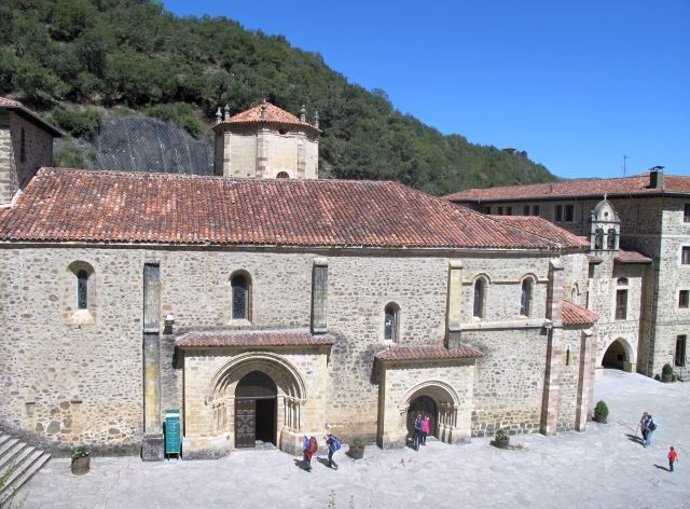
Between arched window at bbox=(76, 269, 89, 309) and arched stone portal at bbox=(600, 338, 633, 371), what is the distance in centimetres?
2801

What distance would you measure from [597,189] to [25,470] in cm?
3191

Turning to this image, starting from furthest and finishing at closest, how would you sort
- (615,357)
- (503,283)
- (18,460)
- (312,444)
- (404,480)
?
(615,357) → (503,283) → (312,444) → (404,480) → (18,460)

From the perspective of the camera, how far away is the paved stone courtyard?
14930 mm

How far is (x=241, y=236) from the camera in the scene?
1730cm

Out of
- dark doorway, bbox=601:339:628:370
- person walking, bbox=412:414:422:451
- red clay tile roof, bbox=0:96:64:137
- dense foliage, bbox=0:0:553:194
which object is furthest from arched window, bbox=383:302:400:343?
dense foliage, bbox=0:0:553:194

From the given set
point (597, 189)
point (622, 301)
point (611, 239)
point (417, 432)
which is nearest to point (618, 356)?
point (622, 301)

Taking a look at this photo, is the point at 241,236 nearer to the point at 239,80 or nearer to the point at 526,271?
the point at 526,271

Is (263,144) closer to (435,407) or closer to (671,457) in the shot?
(435,407)

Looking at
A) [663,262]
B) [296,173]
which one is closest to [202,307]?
[296,173]

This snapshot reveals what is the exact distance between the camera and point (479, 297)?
1980cm


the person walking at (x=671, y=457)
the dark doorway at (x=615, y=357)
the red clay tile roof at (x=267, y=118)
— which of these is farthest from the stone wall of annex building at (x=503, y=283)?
the dark doorway at (x=615, y=357)

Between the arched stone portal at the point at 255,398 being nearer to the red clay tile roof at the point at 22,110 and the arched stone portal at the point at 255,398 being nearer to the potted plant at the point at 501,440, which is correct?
the potted plant at the point at 501,440

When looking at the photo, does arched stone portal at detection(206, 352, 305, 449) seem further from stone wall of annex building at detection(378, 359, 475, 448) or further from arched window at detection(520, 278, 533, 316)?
arched window at detection(520, 278, 533, 316)

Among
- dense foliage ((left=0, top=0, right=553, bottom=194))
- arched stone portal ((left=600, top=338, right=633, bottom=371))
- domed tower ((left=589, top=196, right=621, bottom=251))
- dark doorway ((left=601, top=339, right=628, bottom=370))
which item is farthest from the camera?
dense foliage ((left=0, top=0, right=553, bottom=194))
